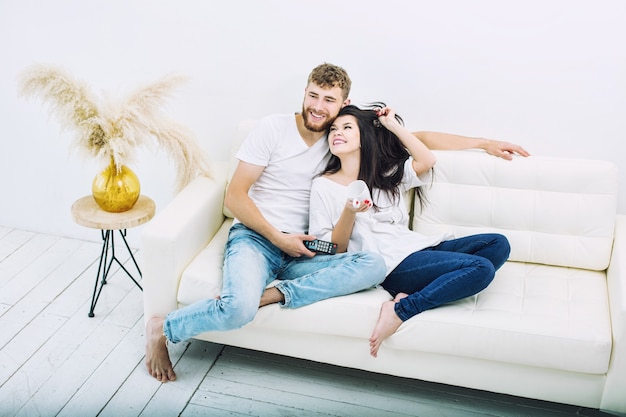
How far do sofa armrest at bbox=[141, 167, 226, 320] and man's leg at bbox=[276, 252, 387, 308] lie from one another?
0.37m

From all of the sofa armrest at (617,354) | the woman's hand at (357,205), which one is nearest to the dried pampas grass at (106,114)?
the woman's hand at (357,205)

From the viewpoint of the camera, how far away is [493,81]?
2.56 meters

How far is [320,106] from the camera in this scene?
7.59ft

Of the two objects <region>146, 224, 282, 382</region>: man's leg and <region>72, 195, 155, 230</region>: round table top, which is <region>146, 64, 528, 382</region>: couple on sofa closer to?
<region>146, 224, 282, 382</region>: man's leg

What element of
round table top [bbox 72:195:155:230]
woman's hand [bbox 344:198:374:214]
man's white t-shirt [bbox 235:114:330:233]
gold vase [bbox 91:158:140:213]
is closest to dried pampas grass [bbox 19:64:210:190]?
gold vase [bbox 91:158:140:213]

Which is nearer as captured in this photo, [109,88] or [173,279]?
[173,279]

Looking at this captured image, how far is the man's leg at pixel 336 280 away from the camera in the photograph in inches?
83.9

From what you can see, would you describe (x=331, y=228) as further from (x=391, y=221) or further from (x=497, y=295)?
(x=497, y=295)

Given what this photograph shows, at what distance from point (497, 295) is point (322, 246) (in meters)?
0.62

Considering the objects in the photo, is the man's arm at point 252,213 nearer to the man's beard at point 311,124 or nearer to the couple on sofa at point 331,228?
the couple on sofa at point 331,228

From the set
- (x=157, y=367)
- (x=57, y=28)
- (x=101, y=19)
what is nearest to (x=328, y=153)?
(x=157, y=367)

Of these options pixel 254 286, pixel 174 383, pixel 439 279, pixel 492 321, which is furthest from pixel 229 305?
pixel 492 321

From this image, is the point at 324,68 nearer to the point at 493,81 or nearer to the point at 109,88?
the point at 493,81

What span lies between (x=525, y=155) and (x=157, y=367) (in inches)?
60.8
